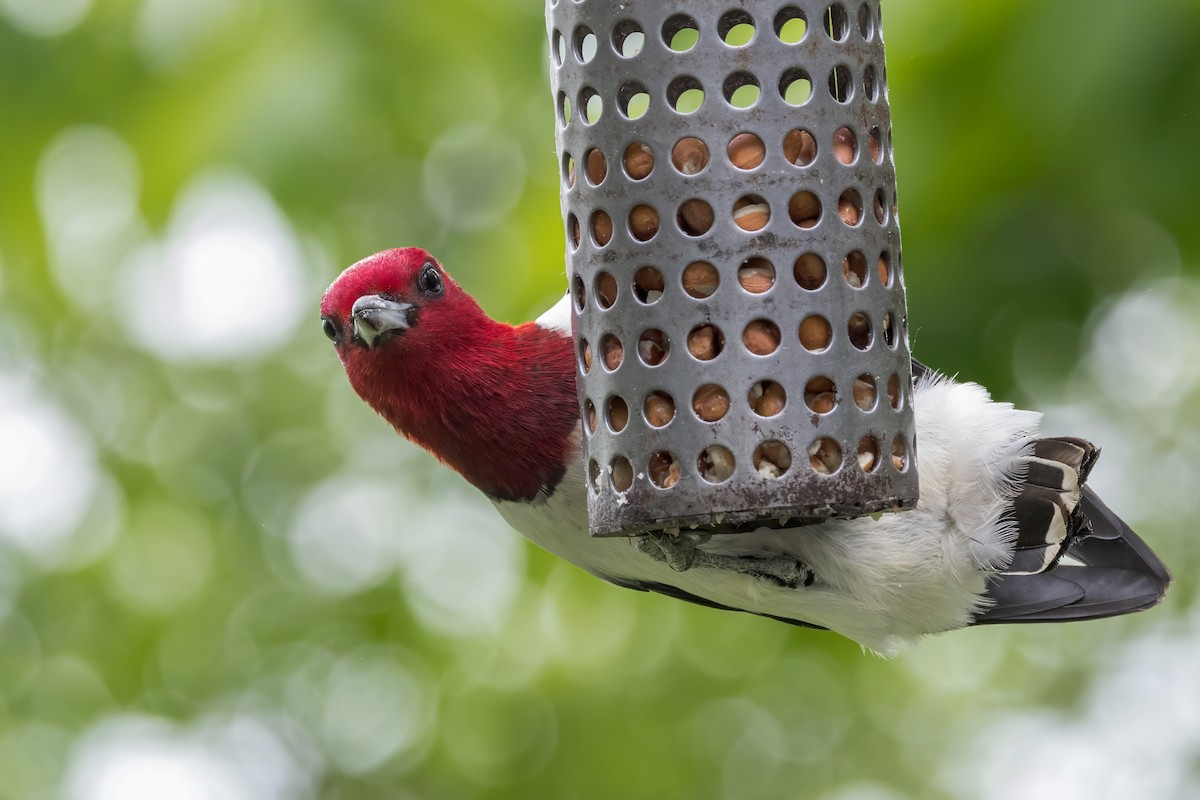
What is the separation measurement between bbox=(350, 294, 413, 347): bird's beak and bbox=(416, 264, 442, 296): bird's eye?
113mm

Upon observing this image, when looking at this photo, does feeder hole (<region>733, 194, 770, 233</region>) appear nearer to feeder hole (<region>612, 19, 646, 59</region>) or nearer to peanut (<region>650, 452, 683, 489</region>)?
feeder hole (<region>612, 19, 646, 59</region>)

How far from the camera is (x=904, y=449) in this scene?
10.8ft

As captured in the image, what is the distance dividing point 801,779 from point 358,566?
2.93 m

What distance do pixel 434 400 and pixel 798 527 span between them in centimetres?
115

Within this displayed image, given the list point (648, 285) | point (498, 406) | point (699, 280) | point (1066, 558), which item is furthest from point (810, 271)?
point (1066, 558)

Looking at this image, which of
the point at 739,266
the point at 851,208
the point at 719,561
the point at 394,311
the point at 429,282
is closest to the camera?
the point at 739,266

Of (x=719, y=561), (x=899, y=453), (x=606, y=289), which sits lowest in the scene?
(x=719, y=561)

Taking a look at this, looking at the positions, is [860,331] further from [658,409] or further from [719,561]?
[719,561]

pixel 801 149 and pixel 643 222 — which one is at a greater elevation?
pixel 801 149

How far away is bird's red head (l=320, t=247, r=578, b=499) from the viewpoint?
4367 mm

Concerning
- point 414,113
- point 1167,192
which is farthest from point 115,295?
point 1167,192

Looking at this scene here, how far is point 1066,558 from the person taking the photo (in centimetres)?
498

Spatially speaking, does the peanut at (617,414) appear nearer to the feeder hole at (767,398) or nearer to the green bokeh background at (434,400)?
the feeder hole at (767,398)

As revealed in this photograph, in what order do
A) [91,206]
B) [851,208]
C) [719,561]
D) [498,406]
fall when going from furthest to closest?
[91,206]
[498,406]
[719,561]
[851,208]
